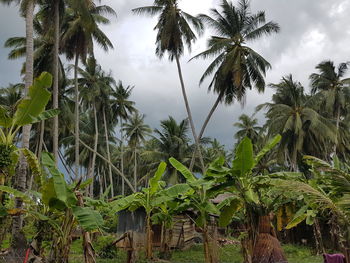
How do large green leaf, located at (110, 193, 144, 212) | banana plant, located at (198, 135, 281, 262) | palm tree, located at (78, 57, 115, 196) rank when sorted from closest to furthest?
1. banana plant, located at (198, 135, 281, 262)
2. large green leaf, located at (110, 193, 144, 212)
3. palm tree, located at (78, 57, 115, 196)

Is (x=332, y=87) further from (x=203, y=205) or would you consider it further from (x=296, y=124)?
(x=203, y=205)

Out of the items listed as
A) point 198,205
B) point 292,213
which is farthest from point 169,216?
point 292,213

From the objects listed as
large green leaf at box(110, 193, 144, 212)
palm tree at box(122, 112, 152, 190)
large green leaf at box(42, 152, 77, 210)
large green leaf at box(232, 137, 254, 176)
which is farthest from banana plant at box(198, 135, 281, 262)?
palm tree at box(122, 112, 152, 190)

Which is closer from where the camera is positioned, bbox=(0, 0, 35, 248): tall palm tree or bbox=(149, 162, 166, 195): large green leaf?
bbox=(0, 0, 35, 248): tall palm tree

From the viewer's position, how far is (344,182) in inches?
297

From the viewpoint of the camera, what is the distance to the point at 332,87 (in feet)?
97.4

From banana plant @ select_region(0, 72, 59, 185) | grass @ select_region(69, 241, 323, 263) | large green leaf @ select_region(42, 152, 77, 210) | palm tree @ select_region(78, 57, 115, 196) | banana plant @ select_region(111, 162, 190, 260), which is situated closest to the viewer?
large green leaf @ select_region(42, 152, 77, 210)

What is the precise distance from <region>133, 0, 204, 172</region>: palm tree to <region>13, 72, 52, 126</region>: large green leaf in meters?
14.4

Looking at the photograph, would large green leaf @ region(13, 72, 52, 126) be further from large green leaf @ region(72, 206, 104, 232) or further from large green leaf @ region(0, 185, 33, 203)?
large green leaf @ region(72, 206, 104, 232)

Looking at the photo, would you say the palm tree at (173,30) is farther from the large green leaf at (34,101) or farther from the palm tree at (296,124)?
the large green leaf at (34,101)

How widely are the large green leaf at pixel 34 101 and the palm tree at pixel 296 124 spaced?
19.2m

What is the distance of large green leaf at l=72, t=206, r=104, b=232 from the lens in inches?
280

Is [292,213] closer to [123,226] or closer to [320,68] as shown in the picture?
[123,226]

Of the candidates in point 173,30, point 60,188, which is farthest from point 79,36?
point 60,188
